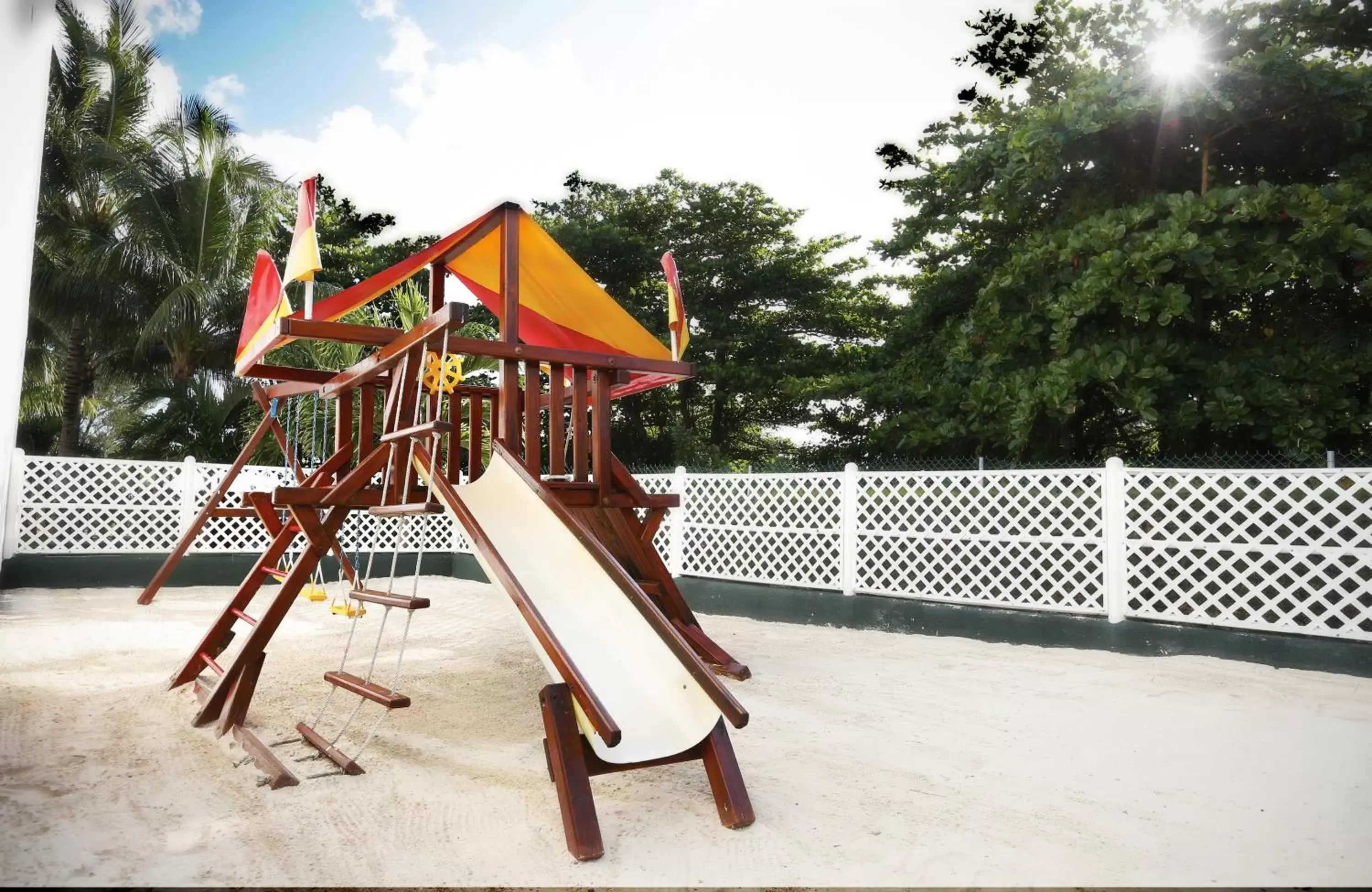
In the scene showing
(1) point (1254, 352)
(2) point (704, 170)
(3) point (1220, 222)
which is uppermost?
(2) point (704, 170)

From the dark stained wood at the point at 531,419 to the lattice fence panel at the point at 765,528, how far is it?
3.37 m

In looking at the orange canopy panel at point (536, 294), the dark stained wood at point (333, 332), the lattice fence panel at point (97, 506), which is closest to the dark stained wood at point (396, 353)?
the dark stained wood at point (333, 332)

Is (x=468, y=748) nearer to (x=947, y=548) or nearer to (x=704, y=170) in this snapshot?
(x=947, y=548)

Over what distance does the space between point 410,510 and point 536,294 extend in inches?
91.1

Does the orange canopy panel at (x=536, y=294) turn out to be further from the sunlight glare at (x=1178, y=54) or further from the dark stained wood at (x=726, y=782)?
the sunlight glare at (x=1178, y=54)

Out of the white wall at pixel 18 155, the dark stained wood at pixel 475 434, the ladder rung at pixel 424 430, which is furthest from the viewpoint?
the dark stained wood at pixel 475 434

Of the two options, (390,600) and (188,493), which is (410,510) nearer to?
(390,600)

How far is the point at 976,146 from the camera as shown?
830 cm

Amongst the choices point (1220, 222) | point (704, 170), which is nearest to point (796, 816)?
point (1220, 222)

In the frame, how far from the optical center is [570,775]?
83.9 inches

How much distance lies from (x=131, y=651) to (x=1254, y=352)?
8.68 metres

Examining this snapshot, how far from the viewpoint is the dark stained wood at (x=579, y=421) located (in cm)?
385

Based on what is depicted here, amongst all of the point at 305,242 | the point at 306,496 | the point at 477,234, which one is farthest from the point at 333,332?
the point at 477,234

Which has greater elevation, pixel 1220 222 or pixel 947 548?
pixel 1220 222
